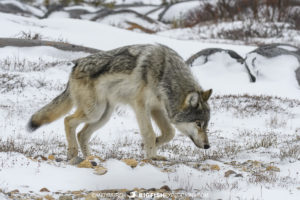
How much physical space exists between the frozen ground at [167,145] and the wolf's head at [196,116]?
0.34 metres

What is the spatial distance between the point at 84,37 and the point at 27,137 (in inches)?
396

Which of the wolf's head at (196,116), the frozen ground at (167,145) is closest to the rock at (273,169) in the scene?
the frozen ground at (167,145)

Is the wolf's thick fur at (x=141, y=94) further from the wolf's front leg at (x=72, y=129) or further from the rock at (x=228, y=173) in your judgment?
the rock at (x=228, y=173)

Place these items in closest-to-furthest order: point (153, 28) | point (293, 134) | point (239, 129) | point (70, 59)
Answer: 1. point (293, 134)
2. point (239, 129)
3. point (70, 59)
4. point (153, 28)

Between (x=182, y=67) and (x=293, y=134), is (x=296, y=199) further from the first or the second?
(x=293, y=134)

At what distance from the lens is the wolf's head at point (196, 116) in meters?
5.13

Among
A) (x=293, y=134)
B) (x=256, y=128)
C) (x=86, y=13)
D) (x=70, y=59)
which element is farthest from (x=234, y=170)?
(x=86, y=13)

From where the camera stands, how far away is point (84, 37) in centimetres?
1661

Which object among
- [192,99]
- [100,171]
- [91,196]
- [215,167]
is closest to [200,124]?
[192,99]

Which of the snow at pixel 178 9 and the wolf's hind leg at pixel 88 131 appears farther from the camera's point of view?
the snow at pixel 178 9

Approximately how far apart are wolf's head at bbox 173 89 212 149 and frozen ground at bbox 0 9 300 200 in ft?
1.11

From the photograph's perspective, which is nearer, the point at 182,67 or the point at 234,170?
the point at 234,170

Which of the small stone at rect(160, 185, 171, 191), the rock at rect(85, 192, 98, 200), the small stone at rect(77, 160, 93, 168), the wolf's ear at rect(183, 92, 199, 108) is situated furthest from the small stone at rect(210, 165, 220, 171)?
the rock at rect(85, 192, 98, 200)

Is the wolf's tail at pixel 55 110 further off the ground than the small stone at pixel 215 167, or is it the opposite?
the wolf's tail at pixel 55 110
